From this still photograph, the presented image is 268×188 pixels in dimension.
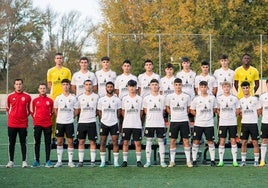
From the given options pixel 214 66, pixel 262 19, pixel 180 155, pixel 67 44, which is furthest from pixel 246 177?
pixel 67 44

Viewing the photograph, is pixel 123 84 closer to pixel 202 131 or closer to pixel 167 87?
pixel 167 87

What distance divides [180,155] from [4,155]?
Answer: 3984 millimetres

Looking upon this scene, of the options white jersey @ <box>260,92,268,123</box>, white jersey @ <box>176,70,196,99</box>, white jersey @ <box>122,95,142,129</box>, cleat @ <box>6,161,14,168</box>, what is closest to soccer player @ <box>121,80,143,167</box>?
white jersey @ <box>122,95,142,129</box>

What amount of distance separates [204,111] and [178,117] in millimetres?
529

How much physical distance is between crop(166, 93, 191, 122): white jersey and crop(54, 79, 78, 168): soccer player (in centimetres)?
194

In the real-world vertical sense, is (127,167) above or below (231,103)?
below

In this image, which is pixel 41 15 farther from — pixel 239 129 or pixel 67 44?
pixel 239 129

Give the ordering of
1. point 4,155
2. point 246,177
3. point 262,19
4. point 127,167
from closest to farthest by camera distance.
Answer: point 246,177 → point 127,167 → point 4,155 → point 262,19

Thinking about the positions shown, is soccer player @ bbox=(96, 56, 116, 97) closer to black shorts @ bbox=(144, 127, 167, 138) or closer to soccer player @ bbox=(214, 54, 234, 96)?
black shorts @ bbox=(144, 127, 167, 138)

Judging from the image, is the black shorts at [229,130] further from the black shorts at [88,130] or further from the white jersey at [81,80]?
the white jersey at [81,80]

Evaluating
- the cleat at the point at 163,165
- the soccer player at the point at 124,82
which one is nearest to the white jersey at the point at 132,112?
the soccer player at the point at 124,82

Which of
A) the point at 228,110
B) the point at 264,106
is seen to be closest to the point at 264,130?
the point at 264,106

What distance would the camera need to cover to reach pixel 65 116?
1305 centimetres

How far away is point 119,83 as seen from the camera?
45.5 feet
